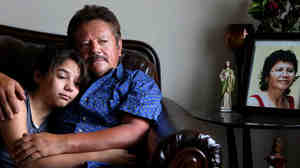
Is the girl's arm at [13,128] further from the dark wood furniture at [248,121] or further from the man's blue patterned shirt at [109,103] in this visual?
the dark wood furniture at [248,121]

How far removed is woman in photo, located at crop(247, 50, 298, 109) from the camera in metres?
1.74

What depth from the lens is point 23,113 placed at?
45.8 inches

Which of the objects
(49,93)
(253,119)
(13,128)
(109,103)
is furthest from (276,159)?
(13,128)

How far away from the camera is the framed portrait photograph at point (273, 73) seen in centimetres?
174

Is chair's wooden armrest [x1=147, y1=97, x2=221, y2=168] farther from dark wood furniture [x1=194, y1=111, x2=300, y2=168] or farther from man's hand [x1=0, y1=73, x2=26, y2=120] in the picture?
dark wood furniture [x1=194, y1=111, x2=300, y2=168]

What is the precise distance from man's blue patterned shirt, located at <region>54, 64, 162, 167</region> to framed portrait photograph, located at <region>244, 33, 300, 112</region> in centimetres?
68

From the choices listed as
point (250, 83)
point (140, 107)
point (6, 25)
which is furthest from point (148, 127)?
point (6, 25)

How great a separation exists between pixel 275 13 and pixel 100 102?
1.04 metres

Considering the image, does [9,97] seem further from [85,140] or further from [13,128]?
[85,140]

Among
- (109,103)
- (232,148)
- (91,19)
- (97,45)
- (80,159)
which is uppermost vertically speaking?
(91,19)

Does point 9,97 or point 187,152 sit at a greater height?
point 9,97

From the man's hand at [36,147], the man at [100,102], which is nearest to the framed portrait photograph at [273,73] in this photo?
the man at [100,102]

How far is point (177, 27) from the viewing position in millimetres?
2113

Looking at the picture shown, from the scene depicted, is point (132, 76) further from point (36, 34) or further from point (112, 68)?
point (36, 34)
